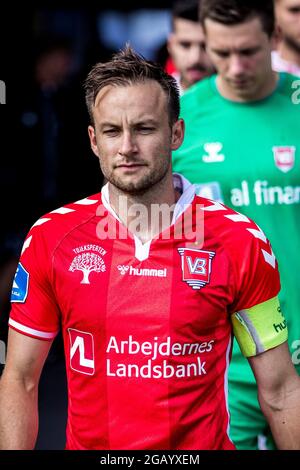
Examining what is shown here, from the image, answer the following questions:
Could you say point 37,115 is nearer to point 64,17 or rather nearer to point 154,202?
point 64,17

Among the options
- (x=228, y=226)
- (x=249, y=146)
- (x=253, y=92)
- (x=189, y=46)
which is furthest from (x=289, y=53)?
(x=228, y=226)

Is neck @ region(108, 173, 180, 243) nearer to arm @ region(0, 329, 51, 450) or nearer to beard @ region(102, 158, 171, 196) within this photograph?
beard @ region(102, 158, 171, 196)

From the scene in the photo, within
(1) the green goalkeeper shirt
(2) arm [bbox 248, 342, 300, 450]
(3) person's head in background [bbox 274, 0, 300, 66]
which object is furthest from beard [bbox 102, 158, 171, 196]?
(3) person's head in background [bbox 274, 0, 300, 66]

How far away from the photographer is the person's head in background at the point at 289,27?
235 inches

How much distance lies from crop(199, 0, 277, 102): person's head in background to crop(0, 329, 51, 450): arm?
182cm

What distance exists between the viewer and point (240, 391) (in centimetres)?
497

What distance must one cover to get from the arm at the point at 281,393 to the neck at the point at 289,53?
8.83 feet

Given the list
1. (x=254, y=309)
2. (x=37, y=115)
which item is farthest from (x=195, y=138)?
(x=37, y=115)

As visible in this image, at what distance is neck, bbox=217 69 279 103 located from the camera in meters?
5.11

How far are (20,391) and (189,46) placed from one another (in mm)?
3375

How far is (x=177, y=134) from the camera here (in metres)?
3.91

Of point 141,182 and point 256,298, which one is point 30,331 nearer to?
point 141,182

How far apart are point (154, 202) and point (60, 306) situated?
1.56 feet

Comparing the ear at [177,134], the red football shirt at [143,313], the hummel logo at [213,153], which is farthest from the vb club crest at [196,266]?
the hummel logo at [213,153]
